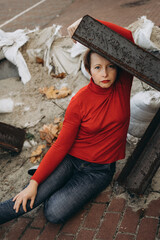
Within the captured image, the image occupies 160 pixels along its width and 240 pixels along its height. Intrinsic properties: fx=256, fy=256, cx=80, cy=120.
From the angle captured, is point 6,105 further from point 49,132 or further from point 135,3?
point 135,3

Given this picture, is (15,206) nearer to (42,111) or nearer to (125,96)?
(125,96)

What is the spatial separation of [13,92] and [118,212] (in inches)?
115

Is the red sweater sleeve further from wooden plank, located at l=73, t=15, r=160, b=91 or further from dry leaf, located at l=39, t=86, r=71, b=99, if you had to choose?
dry leaf, located at l=39, t=86, r=71, b=99

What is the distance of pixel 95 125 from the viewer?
6.55ft

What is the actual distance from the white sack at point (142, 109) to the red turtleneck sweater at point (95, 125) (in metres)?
0.67

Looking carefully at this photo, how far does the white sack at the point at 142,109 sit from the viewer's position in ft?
8.66

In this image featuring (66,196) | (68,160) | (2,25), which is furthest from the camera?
(2,25)

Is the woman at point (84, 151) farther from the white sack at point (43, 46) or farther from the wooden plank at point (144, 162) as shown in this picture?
the white sack at point (43, 46)

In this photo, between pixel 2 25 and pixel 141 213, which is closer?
pixel 141 213

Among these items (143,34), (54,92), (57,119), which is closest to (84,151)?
(57,119)

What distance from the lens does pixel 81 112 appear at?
6.55 feet

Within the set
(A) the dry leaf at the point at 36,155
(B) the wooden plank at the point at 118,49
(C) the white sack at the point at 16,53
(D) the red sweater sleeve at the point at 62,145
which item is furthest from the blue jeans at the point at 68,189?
(C) the white sack at the point at 16,53

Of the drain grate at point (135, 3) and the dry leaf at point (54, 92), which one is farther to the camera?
the drain grate at point (135, 3)

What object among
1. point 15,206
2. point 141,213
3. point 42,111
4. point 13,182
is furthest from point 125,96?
point 42,111
